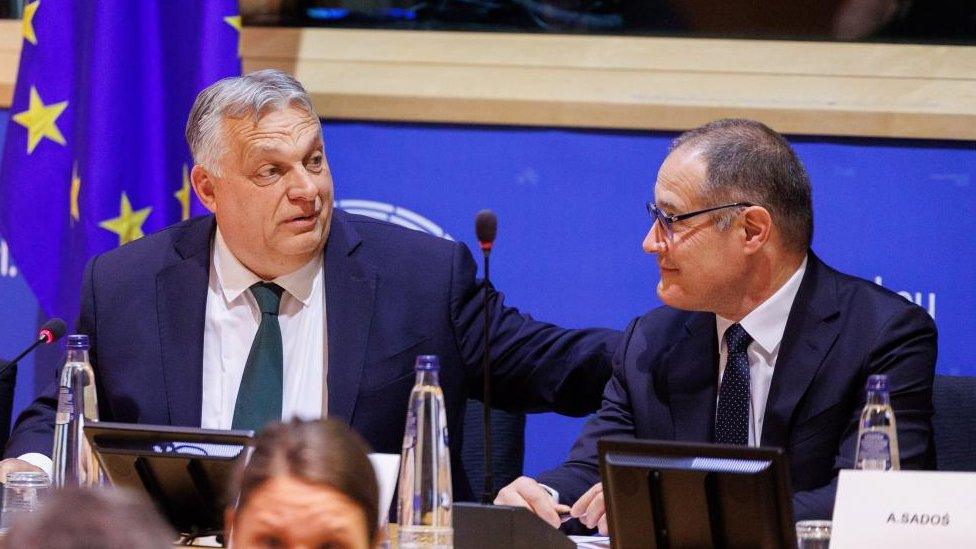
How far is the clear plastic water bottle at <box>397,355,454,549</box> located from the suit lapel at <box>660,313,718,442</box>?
0.94 m

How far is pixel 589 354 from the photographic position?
12.3 ft

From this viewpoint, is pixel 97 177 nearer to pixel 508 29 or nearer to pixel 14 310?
pixel 14 310

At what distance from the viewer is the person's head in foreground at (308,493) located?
187 cm

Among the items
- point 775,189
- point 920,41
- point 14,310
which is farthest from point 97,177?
point 920,41

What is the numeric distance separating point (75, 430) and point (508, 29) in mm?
2373

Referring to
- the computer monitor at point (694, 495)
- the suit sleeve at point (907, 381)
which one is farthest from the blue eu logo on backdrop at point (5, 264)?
the computer monitor at point (694, 495)

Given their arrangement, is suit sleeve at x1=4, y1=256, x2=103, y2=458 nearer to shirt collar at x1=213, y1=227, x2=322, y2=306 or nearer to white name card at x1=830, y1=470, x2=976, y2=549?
shirt collar at x1=213, y1=227, x2=322, y2=306

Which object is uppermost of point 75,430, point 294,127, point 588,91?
point 588,91

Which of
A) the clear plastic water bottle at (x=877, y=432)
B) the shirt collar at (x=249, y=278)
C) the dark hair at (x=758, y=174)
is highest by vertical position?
the dark hair at (x=758, y=174)

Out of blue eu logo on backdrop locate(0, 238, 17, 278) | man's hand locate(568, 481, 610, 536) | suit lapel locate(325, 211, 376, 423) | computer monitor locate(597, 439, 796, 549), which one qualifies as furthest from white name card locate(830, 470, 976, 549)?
blue eu logo on backdrop locate(0, 238, 17, 278)

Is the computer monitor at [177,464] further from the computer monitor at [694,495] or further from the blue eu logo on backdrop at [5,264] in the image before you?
the blue eu logo on backdrop at [5,264]

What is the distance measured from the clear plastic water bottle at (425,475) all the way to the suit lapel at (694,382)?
37.1 inches

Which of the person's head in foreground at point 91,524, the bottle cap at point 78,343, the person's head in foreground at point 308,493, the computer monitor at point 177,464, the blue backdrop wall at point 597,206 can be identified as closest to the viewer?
the person's head in foreground at point 91,524

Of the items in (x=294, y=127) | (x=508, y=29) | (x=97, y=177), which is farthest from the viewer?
(x=508, y=29)
